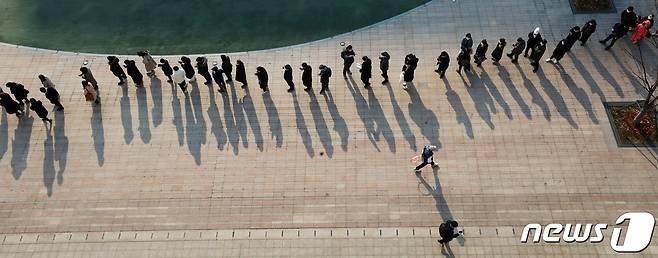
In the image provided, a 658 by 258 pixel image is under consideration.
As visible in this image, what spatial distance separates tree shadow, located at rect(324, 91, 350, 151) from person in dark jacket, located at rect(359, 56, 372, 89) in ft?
3.89

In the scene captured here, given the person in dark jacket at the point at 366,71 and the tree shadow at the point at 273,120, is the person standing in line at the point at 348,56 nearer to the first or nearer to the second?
the person in dark jacket at the point at 366,71

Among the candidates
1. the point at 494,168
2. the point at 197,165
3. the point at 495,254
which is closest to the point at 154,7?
the point at 197,165

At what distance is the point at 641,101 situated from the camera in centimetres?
1595

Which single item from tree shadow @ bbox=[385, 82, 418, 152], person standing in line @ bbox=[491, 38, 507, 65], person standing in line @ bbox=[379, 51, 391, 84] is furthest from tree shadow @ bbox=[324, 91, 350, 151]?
person standing in line @ bbox=[491, 38, 507, 65]

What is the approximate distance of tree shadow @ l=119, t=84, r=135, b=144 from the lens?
15648mm

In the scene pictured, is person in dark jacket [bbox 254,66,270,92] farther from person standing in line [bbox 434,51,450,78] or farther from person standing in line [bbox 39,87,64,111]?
person standing in line [bbox 39,87,64,111]

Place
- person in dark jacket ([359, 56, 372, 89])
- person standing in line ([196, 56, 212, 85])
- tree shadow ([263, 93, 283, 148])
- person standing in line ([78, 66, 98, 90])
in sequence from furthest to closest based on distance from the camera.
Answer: person standing in line ([196, 56, 212, 85]) < person standing in line ([78, 66, 98, 90]) < person in dark jacket ([359, 56, 372, 89]) < tree shadow ([263, 93, 283, 148])

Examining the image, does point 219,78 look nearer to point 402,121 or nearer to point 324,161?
point 324,161

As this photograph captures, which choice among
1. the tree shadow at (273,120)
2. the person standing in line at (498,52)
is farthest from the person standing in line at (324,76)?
the person standing in line at (498,52)

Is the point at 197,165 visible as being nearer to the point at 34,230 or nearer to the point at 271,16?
the point at 34,230

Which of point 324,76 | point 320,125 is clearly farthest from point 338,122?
point 324,76

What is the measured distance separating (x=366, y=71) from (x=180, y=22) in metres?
8.04

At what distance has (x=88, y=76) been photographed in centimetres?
1608

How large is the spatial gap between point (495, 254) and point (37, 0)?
766 inches
